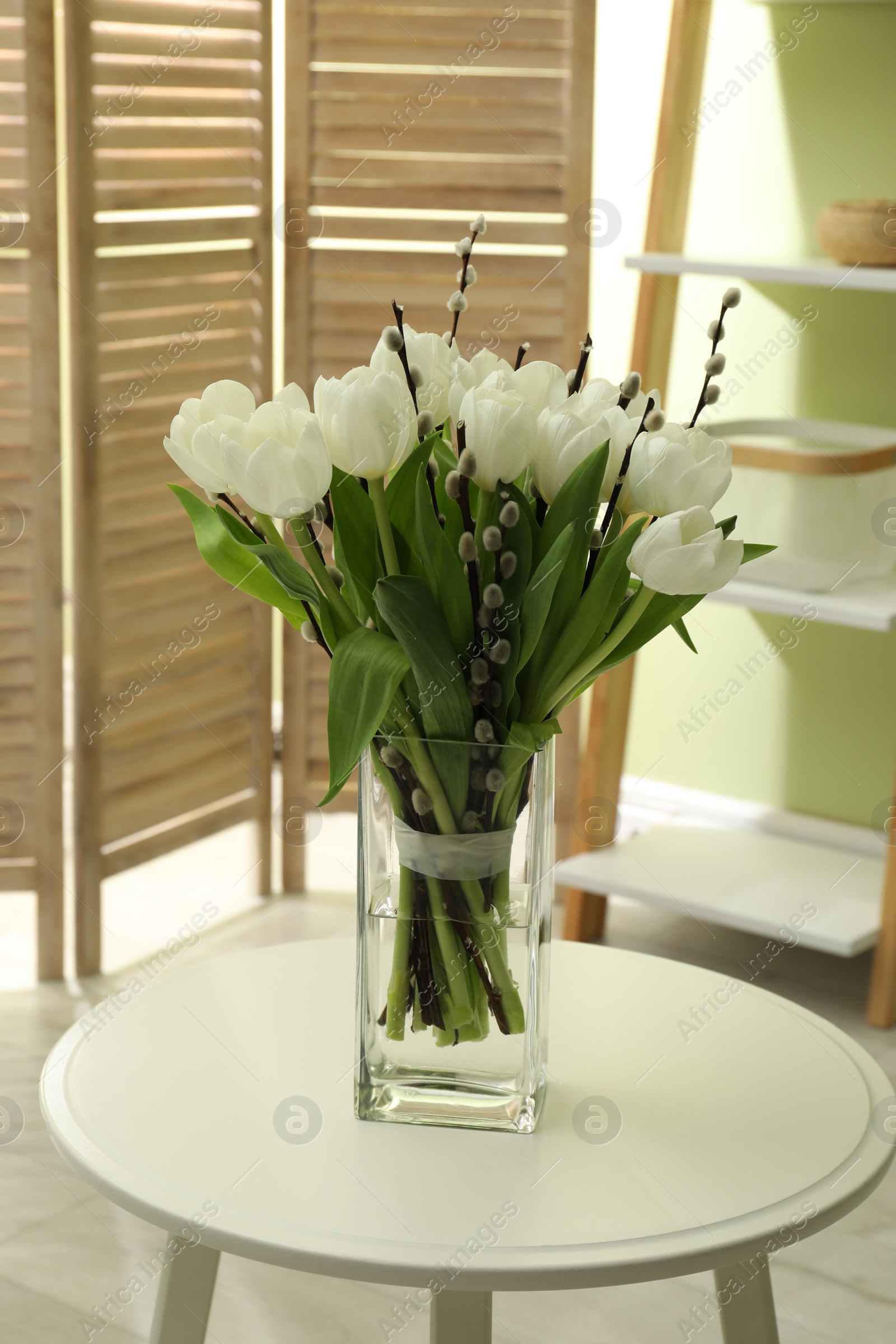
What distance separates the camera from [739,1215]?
769 mm

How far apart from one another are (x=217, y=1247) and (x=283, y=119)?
1732 millimetres

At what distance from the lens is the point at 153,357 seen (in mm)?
1971

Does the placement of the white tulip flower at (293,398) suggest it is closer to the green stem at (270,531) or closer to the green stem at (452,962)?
the green stem at (270,531)

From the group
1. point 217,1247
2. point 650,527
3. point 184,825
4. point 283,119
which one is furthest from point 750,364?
point 217,1247

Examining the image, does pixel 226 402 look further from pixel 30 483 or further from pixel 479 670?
pixel 30 483

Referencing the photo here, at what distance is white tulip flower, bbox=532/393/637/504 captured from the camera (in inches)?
30.7

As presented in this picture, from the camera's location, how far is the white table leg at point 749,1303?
101 cm

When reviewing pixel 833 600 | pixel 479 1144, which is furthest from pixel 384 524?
pixel 833 600

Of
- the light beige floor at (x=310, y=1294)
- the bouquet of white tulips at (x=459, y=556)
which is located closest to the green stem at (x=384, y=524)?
the bouquet of white tulips at (x=459, y=556)

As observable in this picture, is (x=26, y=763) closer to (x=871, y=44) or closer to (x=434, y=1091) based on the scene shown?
(x=434, y=1091)

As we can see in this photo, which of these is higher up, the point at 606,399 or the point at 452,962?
the point at 606,399

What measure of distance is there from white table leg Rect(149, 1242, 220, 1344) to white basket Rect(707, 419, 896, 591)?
1.21m

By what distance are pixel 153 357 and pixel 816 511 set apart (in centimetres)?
88

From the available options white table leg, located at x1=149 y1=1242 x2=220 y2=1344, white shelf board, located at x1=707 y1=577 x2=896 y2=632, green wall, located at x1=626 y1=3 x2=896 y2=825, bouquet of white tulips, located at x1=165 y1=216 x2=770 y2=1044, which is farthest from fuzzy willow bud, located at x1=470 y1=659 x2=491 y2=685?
green wall, located at x1=626 y1=3 x2=896 y2=825
